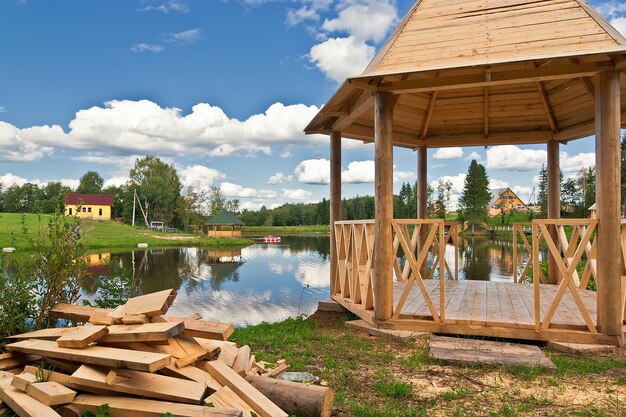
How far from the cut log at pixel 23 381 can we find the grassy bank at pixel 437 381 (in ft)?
7.87

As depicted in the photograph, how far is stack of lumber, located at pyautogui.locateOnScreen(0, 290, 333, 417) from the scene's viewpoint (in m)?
3.25

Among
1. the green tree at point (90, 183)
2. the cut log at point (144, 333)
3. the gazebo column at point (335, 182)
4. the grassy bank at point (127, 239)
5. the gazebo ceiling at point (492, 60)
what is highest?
the green tree at point (90, 183)

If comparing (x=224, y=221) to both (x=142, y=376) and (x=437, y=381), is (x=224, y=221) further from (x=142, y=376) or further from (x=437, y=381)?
(x=142, y=376)

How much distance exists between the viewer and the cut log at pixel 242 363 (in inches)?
155

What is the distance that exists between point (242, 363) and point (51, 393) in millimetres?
1481

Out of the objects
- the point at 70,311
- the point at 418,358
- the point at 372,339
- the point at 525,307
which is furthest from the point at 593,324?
the point at 70,311

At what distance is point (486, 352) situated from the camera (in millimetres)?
5332

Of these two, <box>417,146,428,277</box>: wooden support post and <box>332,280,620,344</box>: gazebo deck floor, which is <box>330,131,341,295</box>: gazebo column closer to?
<box>332,280,620,344</box>: gazebo deck floor

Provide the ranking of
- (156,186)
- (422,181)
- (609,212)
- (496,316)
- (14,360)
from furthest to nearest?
(156,186)
(422,181)
(496,316)
(609,212)
(14,360)

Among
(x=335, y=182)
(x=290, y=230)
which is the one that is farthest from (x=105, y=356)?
(x=290, y=230)

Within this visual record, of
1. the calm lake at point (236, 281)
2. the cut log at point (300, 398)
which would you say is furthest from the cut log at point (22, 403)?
the calm lake at point (236, 281)

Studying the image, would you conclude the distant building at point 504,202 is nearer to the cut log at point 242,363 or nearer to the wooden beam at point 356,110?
the wooden beam at point 356,110

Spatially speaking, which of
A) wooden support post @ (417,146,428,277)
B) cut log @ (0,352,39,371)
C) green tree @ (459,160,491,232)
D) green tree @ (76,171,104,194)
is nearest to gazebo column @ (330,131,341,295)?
wooden support post @ (417,146,428,277)

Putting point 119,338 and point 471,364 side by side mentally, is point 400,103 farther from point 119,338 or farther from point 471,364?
point 119,338
